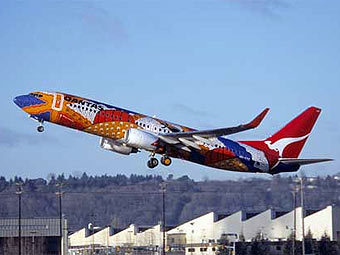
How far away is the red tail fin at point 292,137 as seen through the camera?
81.1 m

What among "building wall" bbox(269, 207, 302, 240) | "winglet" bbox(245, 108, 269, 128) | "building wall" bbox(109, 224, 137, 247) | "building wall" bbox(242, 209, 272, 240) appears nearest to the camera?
"winglet" bbox(245, 108, 269, 128)

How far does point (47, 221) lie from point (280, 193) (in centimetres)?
3348

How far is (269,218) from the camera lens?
13288 cm

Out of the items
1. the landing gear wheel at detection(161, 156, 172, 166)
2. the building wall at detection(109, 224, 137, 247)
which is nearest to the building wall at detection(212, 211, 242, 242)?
the building wall at detection(109, 224, 137, 247)

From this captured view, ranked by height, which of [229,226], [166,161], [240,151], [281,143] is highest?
[281,143]

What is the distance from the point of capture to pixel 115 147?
76.3 m

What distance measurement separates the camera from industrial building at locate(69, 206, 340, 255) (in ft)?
411

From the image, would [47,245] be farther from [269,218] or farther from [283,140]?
[283,140]

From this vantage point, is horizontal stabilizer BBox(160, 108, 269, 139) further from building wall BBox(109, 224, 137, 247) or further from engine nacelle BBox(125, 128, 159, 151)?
building wall BBox(109, 224, 137, 247)

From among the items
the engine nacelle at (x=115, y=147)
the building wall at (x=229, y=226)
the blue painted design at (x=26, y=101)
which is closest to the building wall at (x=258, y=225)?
the building wall at (x=229, y=226)

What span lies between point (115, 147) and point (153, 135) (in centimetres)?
371

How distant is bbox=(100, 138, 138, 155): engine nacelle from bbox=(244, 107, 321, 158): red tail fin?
1000cm

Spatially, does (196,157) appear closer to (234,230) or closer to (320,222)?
(320,222)

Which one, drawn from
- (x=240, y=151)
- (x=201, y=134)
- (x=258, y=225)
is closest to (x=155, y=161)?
(x=201, y=134)
